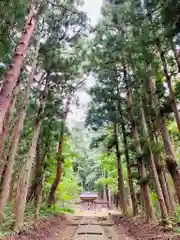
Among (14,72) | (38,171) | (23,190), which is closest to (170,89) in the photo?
(14,72)

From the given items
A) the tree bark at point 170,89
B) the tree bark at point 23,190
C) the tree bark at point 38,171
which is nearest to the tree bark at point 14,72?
the tree bark at point 170,89

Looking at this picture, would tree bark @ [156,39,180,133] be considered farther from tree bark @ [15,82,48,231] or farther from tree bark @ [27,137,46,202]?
tree bark @ [27,137,46,202]

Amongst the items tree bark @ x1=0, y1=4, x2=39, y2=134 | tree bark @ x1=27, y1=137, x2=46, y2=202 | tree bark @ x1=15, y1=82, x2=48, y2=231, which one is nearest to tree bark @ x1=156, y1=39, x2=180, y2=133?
tree bark @ x1=0, y1=4, x2=39, y2=134

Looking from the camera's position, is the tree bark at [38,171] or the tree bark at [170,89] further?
the tree bark at [38,171]

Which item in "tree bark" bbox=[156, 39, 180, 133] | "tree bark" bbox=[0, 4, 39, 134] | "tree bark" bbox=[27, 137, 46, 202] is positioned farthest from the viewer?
"tree bark" bbox=[27, 137, 46, 202]

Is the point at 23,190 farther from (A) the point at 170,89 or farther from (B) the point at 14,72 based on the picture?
(A) the point at 170,89

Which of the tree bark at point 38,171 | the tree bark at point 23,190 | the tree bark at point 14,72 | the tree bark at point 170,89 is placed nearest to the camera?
the tree bark at point 14,72

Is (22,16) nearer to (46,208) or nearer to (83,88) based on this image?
(83,88)

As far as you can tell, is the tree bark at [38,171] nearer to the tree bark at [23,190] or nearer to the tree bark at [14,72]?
the tree bark at [23,190]

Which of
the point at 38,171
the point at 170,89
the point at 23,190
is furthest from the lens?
the point at 38,171

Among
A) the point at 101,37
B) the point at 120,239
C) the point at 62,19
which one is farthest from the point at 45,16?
the point at 120,239

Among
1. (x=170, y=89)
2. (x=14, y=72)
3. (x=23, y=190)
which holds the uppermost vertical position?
(x=170, y=89)

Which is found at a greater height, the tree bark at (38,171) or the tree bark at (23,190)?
the tree bark at (38,171)

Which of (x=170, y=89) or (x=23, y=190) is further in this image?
(x=23, y=190)
